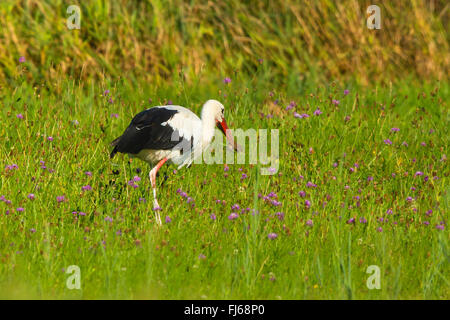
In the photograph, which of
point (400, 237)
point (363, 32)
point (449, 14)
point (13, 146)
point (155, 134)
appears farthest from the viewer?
point (449, 14)

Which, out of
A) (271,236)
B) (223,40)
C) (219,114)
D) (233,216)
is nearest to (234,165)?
(219,114)

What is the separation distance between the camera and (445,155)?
19.1 feet

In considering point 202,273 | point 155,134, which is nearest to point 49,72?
point 155,134

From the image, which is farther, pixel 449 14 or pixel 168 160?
pixel 449 14

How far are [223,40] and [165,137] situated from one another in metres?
3.54

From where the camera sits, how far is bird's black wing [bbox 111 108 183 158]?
5172 mm

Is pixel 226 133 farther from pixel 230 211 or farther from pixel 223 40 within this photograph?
pixel 223 40

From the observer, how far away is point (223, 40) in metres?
8.62

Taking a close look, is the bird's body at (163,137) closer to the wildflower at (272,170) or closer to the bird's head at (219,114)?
the bird's head at (219,114)

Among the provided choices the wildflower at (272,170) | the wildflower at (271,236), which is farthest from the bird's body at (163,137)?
the wildflower at (271,236)

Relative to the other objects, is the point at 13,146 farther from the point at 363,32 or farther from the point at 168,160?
the point at 363,32

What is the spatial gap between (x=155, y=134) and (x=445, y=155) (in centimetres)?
231

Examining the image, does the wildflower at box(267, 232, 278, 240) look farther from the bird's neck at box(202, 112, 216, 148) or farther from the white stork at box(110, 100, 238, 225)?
the bird's neck at box(202, 112, 216, 148)

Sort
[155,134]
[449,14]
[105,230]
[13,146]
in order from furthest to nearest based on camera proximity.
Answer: [449,14] < [13,146] < [155,134] < [105,230]
